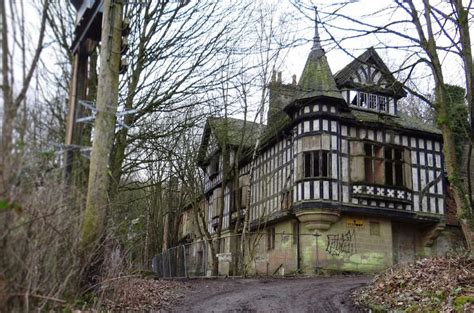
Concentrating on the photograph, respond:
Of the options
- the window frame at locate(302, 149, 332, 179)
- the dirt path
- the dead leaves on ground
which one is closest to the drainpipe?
the window frame at locate(302, 149, 332, 179)

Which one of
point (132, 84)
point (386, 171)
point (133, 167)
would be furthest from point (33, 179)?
point (386, 171)

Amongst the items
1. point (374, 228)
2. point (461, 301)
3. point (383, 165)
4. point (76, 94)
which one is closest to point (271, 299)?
point (461, 301)

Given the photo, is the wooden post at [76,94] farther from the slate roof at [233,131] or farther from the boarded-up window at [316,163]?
the slate roof at [233,131]

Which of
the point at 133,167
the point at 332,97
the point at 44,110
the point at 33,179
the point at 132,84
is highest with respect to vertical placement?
the point at 332,97

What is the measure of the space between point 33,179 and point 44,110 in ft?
3.53

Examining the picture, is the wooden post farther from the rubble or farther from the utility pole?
the rubble

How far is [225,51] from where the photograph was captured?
44.0ft

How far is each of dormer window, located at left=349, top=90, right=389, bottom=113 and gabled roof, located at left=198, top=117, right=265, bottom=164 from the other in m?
4.36

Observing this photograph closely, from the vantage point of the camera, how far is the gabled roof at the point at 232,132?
23634mm

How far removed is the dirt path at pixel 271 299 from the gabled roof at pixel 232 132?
1021 cm

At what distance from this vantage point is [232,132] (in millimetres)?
26188

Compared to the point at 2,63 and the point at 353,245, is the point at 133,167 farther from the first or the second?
the point at 353,245

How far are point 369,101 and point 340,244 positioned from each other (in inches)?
265

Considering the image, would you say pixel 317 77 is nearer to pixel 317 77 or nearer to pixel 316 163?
pixel 317 77
